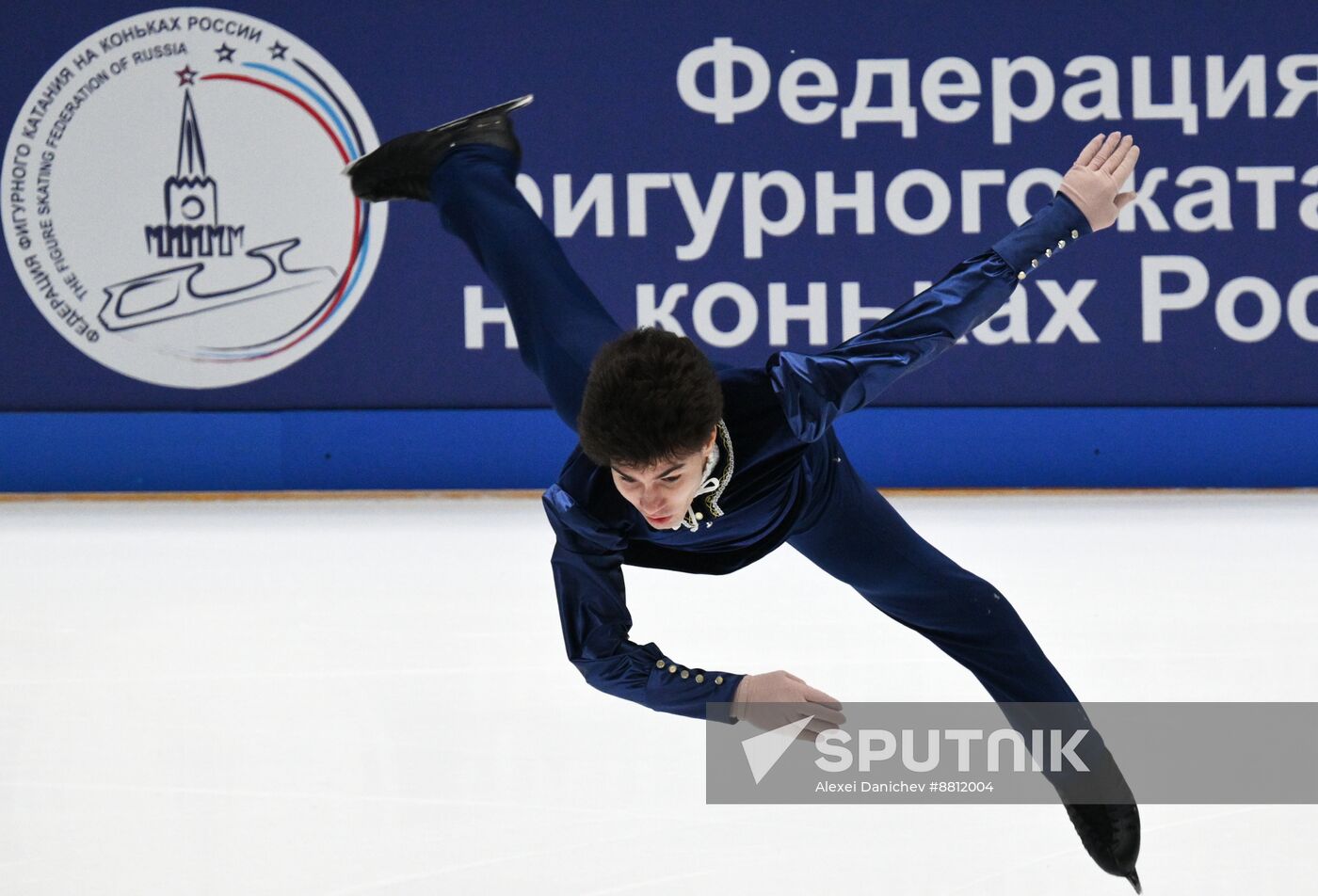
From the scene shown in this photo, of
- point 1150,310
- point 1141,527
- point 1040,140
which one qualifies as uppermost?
point 1040,140

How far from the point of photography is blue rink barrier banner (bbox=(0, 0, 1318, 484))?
704 cm

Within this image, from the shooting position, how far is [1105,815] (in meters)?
2.20

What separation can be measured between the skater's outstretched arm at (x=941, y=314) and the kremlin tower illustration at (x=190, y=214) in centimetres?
568

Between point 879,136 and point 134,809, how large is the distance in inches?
216

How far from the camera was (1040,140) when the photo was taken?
7055 millimetres

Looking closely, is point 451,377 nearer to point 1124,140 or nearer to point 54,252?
point 54,252

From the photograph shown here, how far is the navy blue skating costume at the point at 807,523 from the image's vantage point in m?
2.00

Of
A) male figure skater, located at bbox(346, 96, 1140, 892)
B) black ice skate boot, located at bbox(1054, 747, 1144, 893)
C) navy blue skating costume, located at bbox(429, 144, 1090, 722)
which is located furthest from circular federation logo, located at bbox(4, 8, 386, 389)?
black ice skate boot, located at bbox(1054, 747, 1144, 893)

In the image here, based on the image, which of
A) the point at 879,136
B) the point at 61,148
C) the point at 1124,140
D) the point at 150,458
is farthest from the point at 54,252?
the point at 1124,140

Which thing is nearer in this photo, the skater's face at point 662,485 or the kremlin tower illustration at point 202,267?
the skater's face at point 662,485

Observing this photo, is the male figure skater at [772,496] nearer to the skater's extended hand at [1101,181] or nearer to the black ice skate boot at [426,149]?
the skater's extended hand at [1101,181]

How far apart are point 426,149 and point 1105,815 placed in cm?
209
